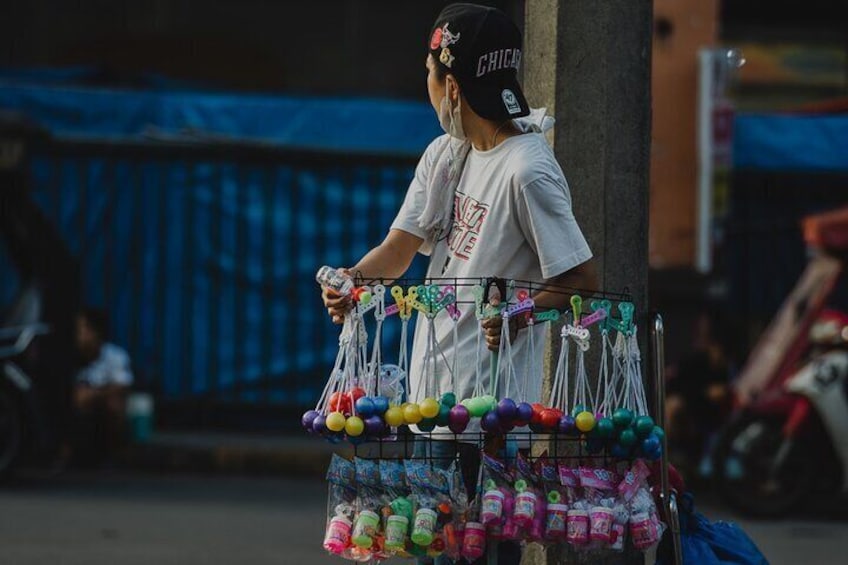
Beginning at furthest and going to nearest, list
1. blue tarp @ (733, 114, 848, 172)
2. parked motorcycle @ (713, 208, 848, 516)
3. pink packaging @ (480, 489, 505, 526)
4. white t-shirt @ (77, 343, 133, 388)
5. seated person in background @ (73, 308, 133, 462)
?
1. blue tarp @ (733, 114, 848, 172)
2. white t-shirt @ (77, 343, 133, 388)
3. seated person in background @ (73, 308, 133, 462)
4. parked motorcycle @ (713, 208, 848, 516)
5. pink packaging @ (480, 489, 505, 526)

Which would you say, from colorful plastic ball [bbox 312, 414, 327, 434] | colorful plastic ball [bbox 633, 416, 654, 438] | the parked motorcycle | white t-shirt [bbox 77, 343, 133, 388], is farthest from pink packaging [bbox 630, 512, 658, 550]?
white t-shirt [bbox 77, 343, 133, 388]

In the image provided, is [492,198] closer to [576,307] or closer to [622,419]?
[576,307]

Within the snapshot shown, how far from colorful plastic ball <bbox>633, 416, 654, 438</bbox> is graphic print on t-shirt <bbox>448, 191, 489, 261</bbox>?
1.95 feet

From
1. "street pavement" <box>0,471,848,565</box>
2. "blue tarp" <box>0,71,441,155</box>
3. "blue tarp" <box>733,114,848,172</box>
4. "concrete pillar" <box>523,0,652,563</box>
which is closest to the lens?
"concrete pillar" <box>523,0,652,563</box>

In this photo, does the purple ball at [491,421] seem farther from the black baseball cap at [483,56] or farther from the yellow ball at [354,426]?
the black baseball cap at [483,56]

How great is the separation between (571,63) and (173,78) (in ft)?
34.9

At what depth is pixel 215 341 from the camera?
493 inches

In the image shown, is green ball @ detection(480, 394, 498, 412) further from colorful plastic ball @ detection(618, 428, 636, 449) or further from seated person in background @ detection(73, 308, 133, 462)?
seated person in background @ detection(73, 308, 133, 462)

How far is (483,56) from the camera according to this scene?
4.11 meters

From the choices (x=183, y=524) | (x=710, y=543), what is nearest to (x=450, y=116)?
(x=710, y=543)

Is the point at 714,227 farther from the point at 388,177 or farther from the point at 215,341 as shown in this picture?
the point at 215,341

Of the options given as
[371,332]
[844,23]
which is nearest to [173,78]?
[371,332]

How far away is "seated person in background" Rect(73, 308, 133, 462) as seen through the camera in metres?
10.9

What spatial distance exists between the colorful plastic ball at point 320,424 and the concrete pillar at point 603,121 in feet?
2.80
